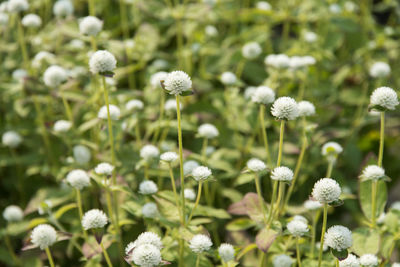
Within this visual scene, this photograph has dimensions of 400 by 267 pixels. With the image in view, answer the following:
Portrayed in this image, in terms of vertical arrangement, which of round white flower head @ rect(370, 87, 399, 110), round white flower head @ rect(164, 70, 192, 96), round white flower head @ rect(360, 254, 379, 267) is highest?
round white flower head @ rect(164, 70, 192, 96)

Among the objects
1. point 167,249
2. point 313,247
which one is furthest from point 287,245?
point 167,249

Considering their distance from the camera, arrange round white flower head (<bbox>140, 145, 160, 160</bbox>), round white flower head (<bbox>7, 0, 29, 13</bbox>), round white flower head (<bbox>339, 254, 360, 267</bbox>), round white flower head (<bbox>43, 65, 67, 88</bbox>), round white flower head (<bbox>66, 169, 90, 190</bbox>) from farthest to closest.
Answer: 1. round white flower head (<bbox>7, 0, 29, 13</bbox>)
2. round white flower head (<bbox>43, 65, 67, 88</bbox>)
3. round white flower head (<bbox>140, 145, 160, 160</bbox>)
4. round white flower head (<bbox>66, 169, 90, 190</bbox>)
5. round white flower head (<bbox>339, 254, 360, 267</bbox>)

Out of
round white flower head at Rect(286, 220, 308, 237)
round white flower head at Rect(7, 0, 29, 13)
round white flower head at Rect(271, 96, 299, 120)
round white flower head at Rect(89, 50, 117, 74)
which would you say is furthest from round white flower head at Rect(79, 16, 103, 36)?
round white flower head at Rect(286, 220, 308, 237)

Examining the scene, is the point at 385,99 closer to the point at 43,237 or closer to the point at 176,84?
the point at 176,84

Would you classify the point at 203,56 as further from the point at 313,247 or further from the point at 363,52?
the point at 313,247

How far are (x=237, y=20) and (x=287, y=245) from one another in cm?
267

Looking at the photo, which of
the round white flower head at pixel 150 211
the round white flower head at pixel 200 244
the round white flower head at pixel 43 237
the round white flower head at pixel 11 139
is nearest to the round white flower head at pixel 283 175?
the round white flower head at pixel 200 244

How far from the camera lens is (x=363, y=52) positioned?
12.8 feet

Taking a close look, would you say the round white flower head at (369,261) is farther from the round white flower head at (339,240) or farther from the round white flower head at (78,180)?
the round white flower head at (78,180)

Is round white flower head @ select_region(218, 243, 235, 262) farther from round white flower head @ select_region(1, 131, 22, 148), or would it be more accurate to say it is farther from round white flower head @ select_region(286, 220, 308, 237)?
round white flower head @ select_region(1, 131, 22, 148)

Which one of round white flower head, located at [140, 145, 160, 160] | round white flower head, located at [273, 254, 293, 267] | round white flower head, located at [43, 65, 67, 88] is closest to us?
round white flower head, located at [273, 254, 293, 267]

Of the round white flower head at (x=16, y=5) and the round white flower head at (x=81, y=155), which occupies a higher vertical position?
the round white flower head at (x=16, y=5)

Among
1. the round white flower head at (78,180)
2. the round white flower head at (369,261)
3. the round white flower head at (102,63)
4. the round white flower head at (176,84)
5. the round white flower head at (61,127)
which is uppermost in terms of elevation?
the round white flower head at (102,63)

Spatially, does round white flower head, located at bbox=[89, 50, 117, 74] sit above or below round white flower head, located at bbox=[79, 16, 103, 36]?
below
